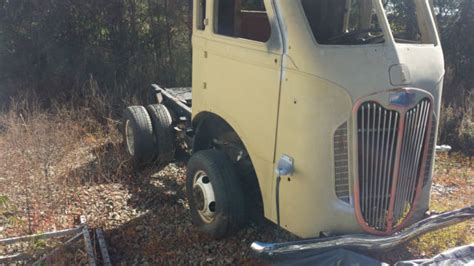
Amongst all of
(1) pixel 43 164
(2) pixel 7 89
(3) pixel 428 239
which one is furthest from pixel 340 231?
(2) pixel 7 89

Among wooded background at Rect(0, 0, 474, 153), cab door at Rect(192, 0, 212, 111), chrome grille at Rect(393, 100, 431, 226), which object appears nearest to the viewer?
chrome grille at Rect(393, 100, 431, 226)

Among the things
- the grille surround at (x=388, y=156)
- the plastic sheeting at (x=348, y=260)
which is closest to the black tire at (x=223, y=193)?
the plastic sheeting at (x=348, y=260)

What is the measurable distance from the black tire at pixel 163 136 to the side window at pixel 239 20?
2.05m

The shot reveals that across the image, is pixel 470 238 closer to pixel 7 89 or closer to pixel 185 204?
pixel 185 204

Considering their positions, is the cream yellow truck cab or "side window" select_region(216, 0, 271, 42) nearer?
the cream yellow truck cab

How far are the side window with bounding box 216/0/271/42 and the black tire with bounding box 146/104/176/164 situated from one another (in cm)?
205

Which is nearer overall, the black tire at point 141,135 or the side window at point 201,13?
the side window at point 201,13

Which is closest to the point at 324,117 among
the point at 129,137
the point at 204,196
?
the point at 204,196

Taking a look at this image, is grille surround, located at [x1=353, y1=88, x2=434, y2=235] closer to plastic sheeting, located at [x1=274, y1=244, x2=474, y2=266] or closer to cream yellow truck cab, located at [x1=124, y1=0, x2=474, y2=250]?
cream yellow truck cab, located at [x1=124, y1=0, x2=474, y2=250]

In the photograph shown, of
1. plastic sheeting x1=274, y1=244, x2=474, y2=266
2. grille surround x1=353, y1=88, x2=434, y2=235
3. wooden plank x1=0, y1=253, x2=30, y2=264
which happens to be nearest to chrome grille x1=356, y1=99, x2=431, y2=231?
grille surround x1=353, y1=88, x2=434, y2=235

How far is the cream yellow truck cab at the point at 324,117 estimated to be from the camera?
3188 mm

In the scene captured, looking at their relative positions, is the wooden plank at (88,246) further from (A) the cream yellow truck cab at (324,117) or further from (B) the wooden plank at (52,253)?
(A) the cream yellow truck cab at (324,117)

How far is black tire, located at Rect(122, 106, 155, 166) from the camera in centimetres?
584

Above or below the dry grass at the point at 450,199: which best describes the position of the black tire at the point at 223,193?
above
